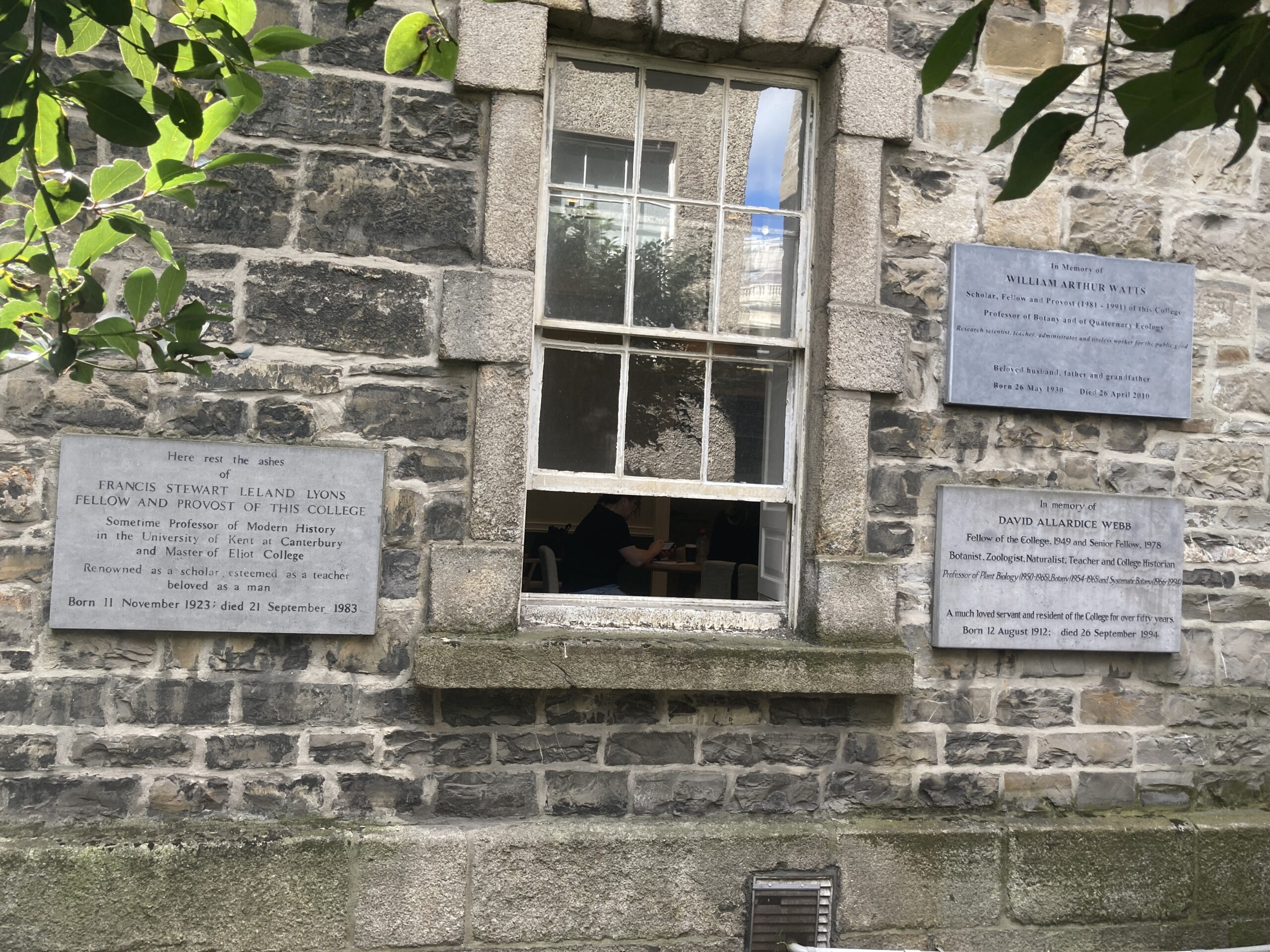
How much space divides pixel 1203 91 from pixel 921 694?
3.22 meters

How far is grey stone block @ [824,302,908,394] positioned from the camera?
397 centimetres

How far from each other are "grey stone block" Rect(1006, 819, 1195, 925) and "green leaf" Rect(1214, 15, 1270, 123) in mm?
3407

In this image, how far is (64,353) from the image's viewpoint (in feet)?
4.61

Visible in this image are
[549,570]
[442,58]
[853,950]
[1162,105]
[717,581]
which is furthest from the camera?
[549,570]

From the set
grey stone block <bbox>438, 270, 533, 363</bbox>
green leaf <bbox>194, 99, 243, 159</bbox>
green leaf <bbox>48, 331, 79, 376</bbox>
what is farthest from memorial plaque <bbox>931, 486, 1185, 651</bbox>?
green leaf <bbox>48, 331, 79, 376</bbox>

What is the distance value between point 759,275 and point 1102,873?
2.60 meters

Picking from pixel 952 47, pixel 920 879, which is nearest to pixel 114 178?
pixel 952 47

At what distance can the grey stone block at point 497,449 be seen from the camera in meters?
3.72

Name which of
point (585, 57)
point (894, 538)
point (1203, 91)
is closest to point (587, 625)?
point (894, 538)

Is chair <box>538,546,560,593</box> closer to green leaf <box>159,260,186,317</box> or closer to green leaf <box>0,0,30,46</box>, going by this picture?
green leaf <box>159,260,186,317</box>

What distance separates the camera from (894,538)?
408cm

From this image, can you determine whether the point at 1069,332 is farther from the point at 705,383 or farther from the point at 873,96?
the point at 705,383

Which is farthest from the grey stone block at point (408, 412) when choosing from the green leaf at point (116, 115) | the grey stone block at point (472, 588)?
the green leaf at point (116, 115)

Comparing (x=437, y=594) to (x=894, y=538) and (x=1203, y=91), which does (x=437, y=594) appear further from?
(x=1203, y=91)
